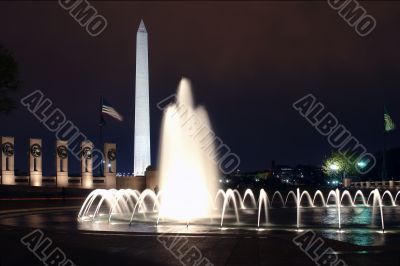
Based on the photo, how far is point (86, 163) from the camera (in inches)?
2393

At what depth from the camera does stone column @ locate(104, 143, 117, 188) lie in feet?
202

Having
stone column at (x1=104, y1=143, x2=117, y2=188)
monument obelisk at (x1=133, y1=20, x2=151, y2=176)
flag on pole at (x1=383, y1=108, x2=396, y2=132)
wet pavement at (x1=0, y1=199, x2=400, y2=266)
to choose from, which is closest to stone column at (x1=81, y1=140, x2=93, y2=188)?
stone column at (x1=104, y1=143, x2=117, y2=188)

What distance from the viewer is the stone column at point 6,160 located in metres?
A: 54.5

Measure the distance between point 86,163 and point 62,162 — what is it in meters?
2.71

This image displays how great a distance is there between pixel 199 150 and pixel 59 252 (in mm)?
27654

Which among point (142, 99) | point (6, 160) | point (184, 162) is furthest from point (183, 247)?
point (142, 99)

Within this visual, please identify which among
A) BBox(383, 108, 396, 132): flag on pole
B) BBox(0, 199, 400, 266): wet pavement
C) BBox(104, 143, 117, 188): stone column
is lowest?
BBox(0, 199, 400, 266): wet pavement

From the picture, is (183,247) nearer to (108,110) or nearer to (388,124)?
(108,110)

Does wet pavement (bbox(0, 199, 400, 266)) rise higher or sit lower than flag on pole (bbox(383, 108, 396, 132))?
lower

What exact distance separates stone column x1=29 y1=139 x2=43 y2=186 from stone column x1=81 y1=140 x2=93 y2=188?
14.6 feet

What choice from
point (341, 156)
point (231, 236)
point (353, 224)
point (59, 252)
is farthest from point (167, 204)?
point (341, 156)

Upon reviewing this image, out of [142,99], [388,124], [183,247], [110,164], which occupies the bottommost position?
[183,247]

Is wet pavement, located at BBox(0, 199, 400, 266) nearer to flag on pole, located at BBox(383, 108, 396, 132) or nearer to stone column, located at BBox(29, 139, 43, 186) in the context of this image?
stone column, located at BBox(29, 139, 43, 186)

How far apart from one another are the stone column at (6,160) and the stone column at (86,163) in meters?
7.26
